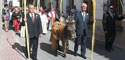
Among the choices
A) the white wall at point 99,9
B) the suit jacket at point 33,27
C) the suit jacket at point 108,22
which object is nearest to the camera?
the suit jacket at point 33,27

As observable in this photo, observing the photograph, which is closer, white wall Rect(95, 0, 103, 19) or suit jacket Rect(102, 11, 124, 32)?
suit jacket Rect(102, 11, 124, 32)

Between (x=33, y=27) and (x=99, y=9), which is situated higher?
(x=99, y=9)

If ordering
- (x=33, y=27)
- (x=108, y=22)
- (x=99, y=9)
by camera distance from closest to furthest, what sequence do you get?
(x=33, y=27)
(x=108, y=22)
(x=99, y=9)

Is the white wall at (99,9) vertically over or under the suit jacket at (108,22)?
over

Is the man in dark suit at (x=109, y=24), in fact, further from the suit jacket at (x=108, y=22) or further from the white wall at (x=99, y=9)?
the white wall at (x=99, y=9)

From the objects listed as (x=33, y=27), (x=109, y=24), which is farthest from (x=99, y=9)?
(x=33, y=27)

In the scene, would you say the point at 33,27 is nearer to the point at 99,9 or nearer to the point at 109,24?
the point at 109,24

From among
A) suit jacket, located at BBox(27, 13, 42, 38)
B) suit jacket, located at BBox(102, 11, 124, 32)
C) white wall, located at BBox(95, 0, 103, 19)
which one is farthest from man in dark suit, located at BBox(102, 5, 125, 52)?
white wall, located at BBox(95, 0, 103, 19)

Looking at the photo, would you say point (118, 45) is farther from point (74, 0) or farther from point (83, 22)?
point (74, 0)

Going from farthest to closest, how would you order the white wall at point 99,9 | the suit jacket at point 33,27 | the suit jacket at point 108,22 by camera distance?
the white wall at point 99,9 < the suit jacket at point 108,22 < the suit jacket at point 33,27

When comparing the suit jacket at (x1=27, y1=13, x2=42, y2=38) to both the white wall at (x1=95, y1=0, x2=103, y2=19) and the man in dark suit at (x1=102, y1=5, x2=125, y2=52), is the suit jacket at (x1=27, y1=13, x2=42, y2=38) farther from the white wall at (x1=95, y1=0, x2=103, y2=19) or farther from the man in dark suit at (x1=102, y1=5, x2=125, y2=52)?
the white wall at (x1=95, y1=0, x2=103, y2=19)

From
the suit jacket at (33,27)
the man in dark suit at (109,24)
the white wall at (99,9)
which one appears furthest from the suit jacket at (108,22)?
the white wall at (99,9)

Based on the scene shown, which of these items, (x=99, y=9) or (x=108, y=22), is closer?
(x=108, y=22)

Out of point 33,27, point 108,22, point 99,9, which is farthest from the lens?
point 99,9
